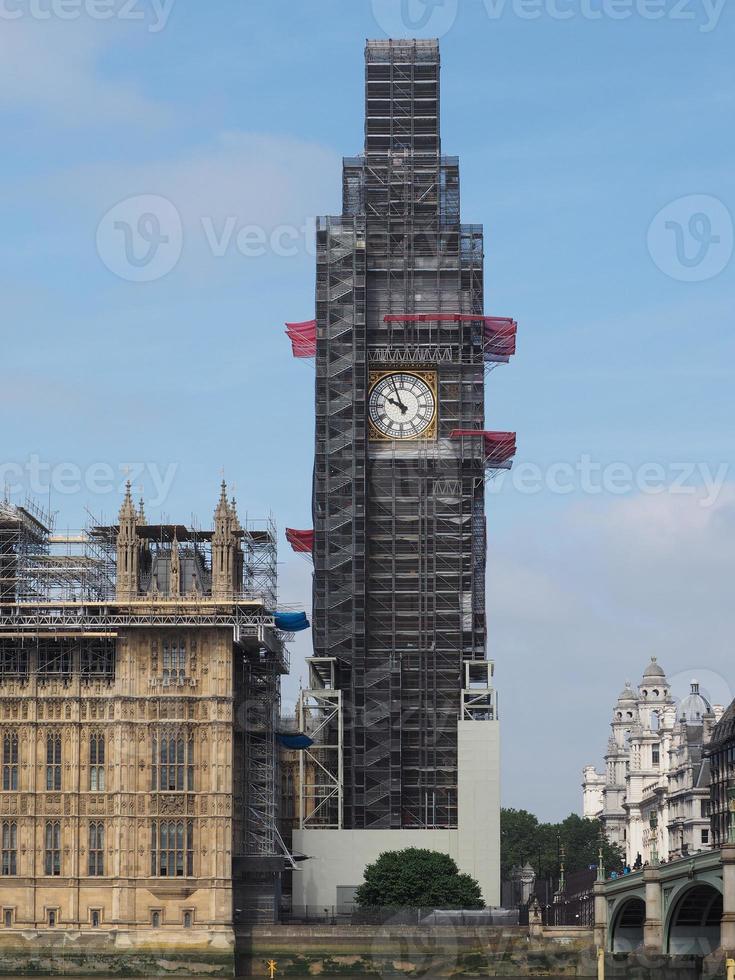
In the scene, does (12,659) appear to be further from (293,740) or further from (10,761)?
(293,740)

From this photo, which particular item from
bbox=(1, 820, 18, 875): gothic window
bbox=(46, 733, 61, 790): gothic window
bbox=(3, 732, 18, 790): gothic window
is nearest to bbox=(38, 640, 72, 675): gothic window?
bbox=(46, 733, 61, 790): gothic window

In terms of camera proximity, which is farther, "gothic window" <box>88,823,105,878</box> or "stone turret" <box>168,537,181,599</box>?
"stone turret" <box>168,537,181,599</box>

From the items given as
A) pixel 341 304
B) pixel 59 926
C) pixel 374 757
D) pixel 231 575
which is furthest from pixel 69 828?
pixel 341 304

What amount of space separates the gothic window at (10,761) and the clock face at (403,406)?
1829 inches

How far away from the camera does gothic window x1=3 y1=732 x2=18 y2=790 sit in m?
149

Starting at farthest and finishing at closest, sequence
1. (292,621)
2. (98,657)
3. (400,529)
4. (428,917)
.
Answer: (400,529) → (428,917) → (292,621) → (98,657)

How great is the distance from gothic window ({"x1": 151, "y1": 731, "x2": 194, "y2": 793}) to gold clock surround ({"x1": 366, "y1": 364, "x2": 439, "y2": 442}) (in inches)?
1608

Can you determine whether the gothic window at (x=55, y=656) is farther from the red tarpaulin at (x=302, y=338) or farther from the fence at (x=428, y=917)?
the red tarpaulin at (x=302, y=338)

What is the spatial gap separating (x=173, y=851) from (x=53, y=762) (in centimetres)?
1079

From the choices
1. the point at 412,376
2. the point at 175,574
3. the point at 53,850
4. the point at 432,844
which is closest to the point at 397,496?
the point at 412,376

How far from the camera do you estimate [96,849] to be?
14775 cm

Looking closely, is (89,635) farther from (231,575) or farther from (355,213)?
(355,213)

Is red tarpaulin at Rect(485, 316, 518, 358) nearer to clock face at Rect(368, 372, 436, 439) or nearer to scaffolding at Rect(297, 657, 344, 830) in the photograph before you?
clock face at Rect(368, 372, 436, 439)

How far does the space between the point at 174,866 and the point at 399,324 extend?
55958 millimetres
